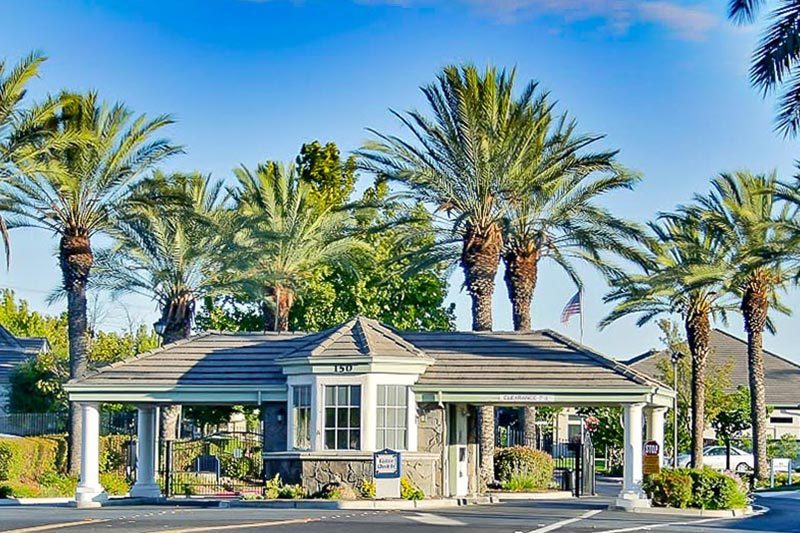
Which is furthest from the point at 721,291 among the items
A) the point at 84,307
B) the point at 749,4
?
the point at 749,4

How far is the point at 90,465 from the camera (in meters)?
34.1

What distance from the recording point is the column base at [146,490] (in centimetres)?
3712

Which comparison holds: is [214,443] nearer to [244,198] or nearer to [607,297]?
[244,198]

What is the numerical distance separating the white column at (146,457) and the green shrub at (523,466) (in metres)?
10.6

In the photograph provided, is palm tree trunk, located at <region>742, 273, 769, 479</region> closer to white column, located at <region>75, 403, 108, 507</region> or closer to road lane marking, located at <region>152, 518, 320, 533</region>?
white column, located at <region>75, 403, 108, 507</region>

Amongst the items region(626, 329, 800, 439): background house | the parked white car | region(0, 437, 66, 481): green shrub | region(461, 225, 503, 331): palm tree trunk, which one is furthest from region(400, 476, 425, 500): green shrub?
region(626, 329, 800, 439): background house

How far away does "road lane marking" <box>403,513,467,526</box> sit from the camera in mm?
26953

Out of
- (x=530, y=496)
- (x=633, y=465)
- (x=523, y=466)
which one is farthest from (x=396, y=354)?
(x=523, y=466)

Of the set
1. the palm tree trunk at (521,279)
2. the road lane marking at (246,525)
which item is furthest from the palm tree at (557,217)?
the road lane marking at (246,525)

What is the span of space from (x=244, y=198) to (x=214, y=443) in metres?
11.2

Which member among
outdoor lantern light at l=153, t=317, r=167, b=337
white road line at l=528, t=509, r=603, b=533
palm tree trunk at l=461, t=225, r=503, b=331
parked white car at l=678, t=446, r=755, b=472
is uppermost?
palm tree trunk at l=461, t=225, r=503, b=331

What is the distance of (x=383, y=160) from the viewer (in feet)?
131

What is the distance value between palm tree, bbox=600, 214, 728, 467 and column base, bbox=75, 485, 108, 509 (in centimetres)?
2228

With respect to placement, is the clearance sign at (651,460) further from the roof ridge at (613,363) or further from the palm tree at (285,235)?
the palm tree at (285,235)
